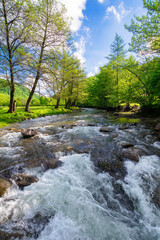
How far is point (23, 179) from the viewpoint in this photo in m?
3.37

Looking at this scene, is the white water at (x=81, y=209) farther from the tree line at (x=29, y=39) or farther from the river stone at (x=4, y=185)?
the tree line at (x=29, y=39)

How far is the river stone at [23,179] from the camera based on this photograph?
10.6ft

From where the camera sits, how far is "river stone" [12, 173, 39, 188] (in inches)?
127

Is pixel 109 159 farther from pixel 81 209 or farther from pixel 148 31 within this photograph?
pixel 148 31

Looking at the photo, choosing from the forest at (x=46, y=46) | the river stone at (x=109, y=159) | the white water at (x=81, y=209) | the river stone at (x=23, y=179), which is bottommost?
the white water at (x=81, y=209)

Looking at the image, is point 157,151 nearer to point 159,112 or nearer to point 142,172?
point 142,172

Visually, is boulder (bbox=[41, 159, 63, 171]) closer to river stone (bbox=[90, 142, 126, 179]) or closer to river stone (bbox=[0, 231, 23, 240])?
river stone (bbox=[90, 142, 126, 179])

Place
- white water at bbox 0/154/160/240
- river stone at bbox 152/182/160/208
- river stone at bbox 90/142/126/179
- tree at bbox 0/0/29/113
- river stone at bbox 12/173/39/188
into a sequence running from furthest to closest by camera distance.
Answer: tree at bbox 0/0/29/113
river stone at bbox 90/142/126/179
river stone at bbox 12/173/39/188
river stone at bbox 152/182/160/208
white water at bbox 0/154/160/240

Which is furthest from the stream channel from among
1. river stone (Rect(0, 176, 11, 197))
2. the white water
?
river stone (Rect(0, 176, 11, 197))

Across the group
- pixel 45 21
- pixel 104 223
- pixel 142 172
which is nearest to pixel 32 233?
pixel 104 223

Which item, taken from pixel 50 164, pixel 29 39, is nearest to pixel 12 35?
pixel 29 39

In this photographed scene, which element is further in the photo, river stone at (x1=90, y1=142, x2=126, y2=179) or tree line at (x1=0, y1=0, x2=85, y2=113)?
tree line at (x1=0, y1=0, x2=85, y2=113)

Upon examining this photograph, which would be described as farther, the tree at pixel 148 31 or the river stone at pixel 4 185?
the tree at pixel 148 31

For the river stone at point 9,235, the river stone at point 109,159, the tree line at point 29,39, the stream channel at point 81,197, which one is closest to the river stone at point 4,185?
the stream channel at point 81,197
